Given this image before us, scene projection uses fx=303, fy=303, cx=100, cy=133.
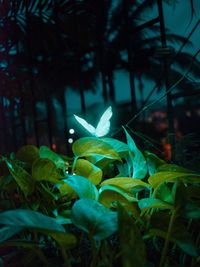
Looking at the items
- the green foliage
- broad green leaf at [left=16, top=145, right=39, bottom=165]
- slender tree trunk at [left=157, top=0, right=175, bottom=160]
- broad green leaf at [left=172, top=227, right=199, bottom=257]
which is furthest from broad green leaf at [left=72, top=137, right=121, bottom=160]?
slender tree trunk at [left=157, top=0, right=175, bottom=160]

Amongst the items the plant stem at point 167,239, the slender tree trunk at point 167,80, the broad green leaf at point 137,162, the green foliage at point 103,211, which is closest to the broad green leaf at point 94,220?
the green foliage at point 103,211

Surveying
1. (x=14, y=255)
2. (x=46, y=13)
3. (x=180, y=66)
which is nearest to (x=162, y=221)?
(x=14, y=255)

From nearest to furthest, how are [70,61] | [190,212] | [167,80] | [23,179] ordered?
[190,212] < [23,179] < [167,80] < [70,61]

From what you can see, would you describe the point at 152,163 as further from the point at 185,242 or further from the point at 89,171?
the point at 185,242

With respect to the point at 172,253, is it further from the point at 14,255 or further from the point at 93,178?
the point at 14,255

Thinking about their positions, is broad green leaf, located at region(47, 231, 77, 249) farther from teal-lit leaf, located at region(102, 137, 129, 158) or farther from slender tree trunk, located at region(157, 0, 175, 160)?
slender tree trunk, located at region(157, 0, 175, 160)

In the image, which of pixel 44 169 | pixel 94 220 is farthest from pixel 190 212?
pixel 44 169
